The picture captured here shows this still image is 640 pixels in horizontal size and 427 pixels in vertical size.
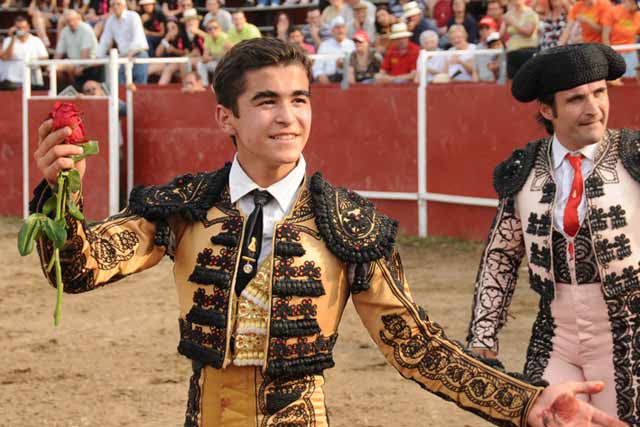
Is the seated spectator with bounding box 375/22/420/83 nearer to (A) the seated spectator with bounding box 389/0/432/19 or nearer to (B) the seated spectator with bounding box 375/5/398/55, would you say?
(B) the seated spectator with bounding box 375/5/398/55

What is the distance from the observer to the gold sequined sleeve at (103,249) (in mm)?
2598

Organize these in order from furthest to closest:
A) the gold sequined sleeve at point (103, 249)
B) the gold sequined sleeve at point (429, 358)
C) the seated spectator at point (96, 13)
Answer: the seated spectator at point (96, 13), the gold sequined sleeve at point (429, 358), the gold sequined sleeve at point (103, 249)

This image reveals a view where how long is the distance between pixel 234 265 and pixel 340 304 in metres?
0.27

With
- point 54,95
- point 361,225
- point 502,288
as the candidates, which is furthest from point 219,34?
point 361,225

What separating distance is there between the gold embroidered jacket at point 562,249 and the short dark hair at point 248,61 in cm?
133

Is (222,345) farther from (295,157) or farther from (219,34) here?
(219,34)

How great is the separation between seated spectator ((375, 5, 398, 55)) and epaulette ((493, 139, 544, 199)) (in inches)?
294

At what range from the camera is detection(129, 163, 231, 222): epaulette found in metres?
2.84

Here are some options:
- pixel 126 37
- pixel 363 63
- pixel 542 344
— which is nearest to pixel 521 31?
pixel 363 63

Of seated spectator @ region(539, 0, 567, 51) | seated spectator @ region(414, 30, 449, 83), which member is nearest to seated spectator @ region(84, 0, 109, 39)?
seated spectator @ region(414, 30, 449, 83)

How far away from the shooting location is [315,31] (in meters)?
12.7

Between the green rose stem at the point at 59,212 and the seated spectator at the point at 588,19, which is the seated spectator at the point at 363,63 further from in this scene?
the green rose stem at the point at 59,212

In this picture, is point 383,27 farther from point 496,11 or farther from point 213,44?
point 213,44

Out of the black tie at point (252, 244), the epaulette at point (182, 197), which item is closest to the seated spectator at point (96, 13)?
the epaulette at point (182, 197)
